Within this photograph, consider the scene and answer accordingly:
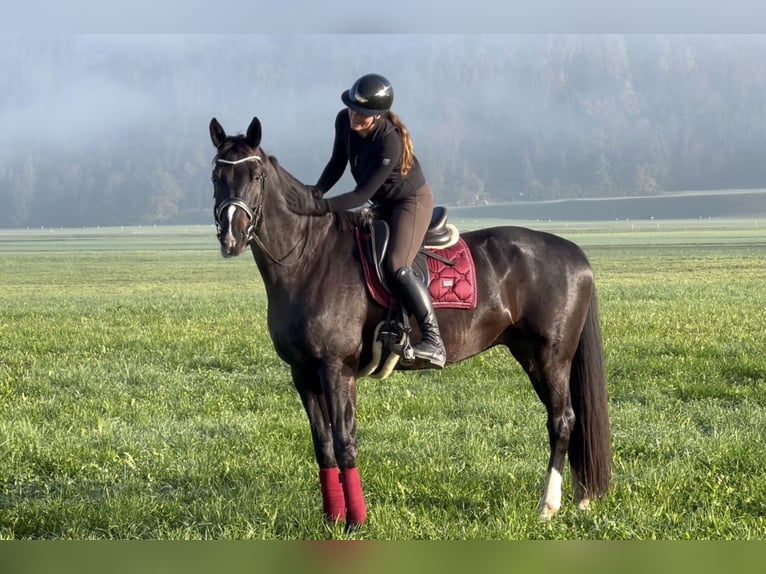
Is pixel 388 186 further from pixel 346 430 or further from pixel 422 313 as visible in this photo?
pixel 346 430

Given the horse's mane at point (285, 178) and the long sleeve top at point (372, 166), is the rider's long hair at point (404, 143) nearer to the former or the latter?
the long sleeve top at point (372, 166)

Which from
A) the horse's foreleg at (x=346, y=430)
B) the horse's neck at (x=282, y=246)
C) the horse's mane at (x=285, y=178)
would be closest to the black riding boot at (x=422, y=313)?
the horse's foreleg at (x=346, y=430)

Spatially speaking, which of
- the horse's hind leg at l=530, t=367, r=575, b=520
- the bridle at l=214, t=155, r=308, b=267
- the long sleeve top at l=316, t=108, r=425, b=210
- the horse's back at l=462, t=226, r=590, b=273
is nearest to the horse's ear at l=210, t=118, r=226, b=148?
the bridle at l=214, t=155, r=308, b=267

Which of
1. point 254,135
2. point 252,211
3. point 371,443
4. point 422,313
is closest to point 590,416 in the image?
point 422,313

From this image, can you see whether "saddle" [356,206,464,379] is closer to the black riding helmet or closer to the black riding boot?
the black riding boot

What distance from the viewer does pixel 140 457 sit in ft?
27.9

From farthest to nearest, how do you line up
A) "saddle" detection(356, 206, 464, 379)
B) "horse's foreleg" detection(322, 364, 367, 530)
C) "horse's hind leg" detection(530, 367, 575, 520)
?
"horse's hind leg" detection(530, 367, 575, 520) → "saddle" detection(356, 206, 464, 379) → "horse's foreleg" detection(322, 364, 367, 530)

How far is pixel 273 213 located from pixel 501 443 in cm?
386

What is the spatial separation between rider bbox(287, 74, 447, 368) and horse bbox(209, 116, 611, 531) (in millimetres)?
246

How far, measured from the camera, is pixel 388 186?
6762 millimetres

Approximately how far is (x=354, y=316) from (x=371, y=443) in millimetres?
2744

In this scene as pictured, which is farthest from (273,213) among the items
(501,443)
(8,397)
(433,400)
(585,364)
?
(8,397)

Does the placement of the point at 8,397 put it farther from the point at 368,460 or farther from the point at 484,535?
the point at 484,535

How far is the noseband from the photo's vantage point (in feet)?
19.8
